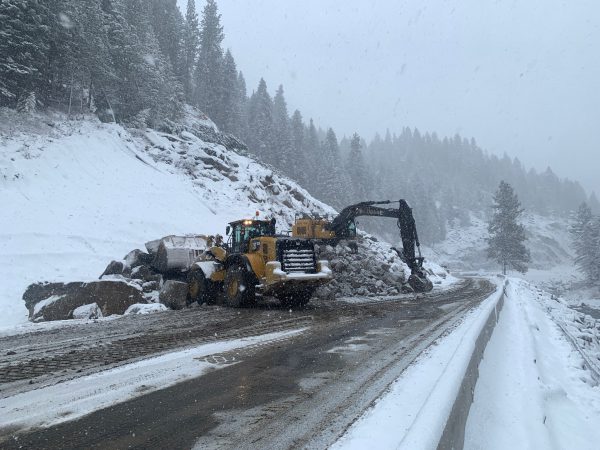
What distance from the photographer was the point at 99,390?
443cm

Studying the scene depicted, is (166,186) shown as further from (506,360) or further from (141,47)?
(506,360)

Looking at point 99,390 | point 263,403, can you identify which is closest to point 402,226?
point 263,403

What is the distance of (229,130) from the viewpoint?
56.8 m

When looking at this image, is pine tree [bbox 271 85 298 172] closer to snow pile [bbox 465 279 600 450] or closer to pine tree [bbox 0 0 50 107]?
pine tree [bbox 0 0 50 107]

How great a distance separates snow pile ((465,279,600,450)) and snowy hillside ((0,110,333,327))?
11370 mm

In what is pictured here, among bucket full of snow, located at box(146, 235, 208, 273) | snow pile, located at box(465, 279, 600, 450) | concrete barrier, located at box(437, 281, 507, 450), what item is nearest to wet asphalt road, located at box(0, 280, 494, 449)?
concrete barrier, located at box(437, 281, 507, 450)

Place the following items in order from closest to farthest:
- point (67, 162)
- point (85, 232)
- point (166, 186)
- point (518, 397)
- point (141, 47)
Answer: point (518, 397) → point (85, 232) → point (67, 162) → point (166, 186) → point (141, 47)

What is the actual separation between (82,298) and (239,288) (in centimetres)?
411

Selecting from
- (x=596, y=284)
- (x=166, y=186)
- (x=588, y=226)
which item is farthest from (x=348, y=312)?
(x=588, y=226)

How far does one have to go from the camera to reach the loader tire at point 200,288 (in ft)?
44.2

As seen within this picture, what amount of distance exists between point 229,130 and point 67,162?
3514 cm

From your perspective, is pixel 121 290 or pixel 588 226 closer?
pixel 121 290

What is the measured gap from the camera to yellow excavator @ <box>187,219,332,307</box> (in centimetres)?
1180

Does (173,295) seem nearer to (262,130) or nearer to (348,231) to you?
(348,231)
